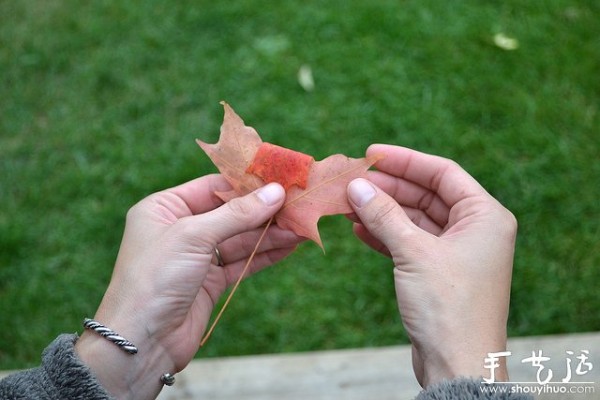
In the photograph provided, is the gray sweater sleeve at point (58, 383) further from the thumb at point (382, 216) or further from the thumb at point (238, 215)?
the thumb at point (382, 216)

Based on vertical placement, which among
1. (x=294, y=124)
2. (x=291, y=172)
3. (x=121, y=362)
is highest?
(x=291, y=172)

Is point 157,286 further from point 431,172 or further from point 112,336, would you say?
point 431,172

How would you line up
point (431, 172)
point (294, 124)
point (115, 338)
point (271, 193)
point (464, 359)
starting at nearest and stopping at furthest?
point (464, 359), point (115, 338), point (271, 193), point (431, 172), point (294, 124)

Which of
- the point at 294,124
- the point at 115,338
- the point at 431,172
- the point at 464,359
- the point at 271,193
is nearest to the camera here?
the point at 464,359

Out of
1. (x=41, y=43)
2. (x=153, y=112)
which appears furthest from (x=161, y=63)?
(x=41, y=43)

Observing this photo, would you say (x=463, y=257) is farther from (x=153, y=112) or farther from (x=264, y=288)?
(x=153, y=112)

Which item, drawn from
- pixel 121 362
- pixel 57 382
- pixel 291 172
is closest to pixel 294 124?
pixel 291 172
